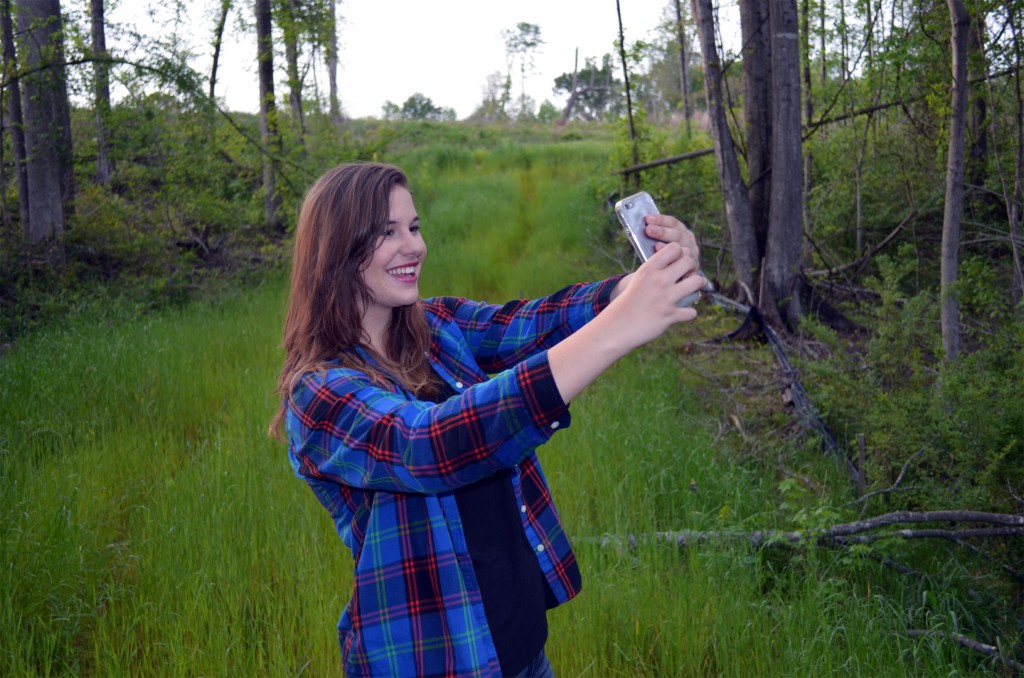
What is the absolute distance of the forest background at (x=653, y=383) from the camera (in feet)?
10.3

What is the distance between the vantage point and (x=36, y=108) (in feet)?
28.5

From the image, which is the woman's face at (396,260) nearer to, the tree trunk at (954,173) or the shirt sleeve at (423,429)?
the shirt sleeve at (423,429)

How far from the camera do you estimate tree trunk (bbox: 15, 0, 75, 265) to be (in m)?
8.24

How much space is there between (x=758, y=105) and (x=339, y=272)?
622cm

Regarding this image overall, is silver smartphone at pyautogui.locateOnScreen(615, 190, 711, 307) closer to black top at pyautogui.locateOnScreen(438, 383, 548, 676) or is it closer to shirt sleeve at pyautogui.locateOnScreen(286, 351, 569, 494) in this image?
shirt sleeve at pyautogui.locateOnScreen(286, 351, 569, 494)

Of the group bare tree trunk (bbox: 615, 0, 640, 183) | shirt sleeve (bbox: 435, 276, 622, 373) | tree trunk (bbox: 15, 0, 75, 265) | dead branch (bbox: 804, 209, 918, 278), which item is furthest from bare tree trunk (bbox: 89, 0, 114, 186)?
shirt sleeve (bbox: 435, 276, 622, 373)

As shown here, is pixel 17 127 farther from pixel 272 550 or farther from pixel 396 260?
pixel 396 260

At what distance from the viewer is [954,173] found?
429cm

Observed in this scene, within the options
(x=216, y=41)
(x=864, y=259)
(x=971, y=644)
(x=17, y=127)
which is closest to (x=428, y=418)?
(x=971, y=644)

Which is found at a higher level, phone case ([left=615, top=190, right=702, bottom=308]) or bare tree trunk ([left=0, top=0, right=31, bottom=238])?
bare tree trunk ([left=0, top=0, right=31, bottom=238])

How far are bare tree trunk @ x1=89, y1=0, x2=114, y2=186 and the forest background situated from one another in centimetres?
5

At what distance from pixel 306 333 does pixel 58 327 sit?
6.89 meters

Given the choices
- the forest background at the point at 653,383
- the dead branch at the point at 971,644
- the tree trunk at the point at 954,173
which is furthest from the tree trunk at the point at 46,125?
the dead branch at the point at 971,644

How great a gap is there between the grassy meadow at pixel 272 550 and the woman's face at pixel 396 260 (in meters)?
1.78
